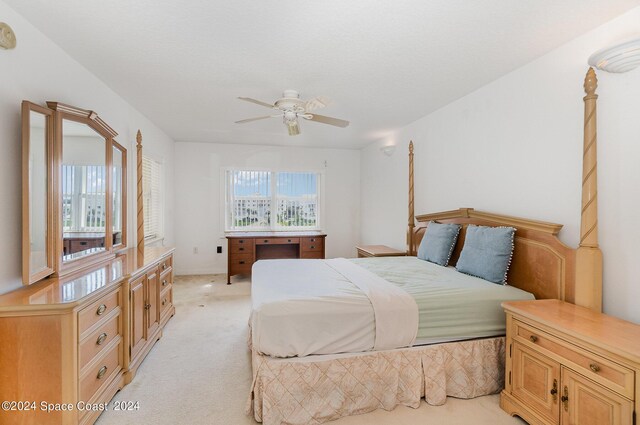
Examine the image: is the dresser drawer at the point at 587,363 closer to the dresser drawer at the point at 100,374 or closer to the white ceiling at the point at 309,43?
the white ceiling at the point at 309,43

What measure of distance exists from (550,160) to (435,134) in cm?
163

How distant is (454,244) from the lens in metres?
3.30

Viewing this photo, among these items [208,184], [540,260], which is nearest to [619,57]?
[540,260]

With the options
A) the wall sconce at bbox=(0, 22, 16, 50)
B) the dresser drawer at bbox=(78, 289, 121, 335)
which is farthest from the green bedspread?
the wall sconce at bbox=(0, 22, 16, 50)

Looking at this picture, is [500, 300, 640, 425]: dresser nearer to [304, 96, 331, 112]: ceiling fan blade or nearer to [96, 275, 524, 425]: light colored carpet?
[96, 275, 524, 425]: light colored carpet

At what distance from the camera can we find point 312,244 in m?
5.68

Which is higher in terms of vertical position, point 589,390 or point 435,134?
point 435,134

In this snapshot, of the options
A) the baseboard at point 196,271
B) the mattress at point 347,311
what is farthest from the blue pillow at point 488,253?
the baseboard at point 196,271

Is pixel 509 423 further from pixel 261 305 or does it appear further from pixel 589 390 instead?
pixel 261 305

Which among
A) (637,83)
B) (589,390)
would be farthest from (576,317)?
(637,83)

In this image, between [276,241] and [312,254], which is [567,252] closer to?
[312,254]

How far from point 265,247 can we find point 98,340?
3974 mm

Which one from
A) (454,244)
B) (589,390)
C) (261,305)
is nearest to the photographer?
(589,390)

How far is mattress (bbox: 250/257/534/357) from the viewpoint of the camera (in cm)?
194
